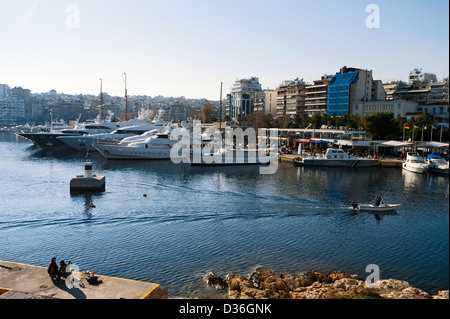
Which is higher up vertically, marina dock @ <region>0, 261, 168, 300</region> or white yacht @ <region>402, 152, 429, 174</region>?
white yacht @ <region>402, 152, 429, 174</region>

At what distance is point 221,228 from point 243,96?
119952 millimetres

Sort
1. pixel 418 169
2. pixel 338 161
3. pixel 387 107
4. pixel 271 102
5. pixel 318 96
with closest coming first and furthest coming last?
1. pixel 418 169
2. pixel 338 161
3. pixel 387 107
4. pixel 318 96
5. pixel 271 102

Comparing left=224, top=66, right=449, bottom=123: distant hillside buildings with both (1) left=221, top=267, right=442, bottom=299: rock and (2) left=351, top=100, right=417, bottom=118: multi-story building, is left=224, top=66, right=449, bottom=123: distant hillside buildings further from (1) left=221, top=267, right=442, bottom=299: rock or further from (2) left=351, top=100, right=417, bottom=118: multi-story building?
(1) left=221, top=267, right=442, bottom=299: rock

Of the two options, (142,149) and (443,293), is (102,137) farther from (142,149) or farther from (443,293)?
(443,293)

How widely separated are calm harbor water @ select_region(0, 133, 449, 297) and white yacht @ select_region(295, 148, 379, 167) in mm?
11312

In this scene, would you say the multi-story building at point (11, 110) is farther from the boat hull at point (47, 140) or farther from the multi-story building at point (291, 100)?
the multi-story building at point (291, 100)

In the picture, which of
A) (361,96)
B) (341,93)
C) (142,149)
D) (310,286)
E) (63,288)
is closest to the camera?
(63,288)

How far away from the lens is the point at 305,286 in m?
14.4

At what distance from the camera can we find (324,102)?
284 feet

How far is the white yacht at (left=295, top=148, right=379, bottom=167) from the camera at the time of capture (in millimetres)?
49250

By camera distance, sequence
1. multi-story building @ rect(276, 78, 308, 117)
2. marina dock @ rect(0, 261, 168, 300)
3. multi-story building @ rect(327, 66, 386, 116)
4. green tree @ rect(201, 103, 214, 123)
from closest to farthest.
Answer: marina dock @ rect(0, 261, 168, 300)
multi-story building @ rect(327, 66, 386, 116)
multi-story building @ rect(276, 78, 308, 117)
green tree @ rect(201, 103, 214, 123)

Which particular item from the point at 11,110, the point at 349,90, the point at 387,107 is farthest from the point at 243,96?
the point at 11,110

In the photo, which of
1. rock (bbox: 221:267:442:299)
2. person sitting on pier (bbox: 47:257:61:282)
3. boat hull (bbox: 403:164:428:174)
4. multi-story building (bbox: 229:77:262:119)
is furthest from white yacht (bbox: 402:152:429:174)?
multi-story building (bbox: 229:77:262:119)
